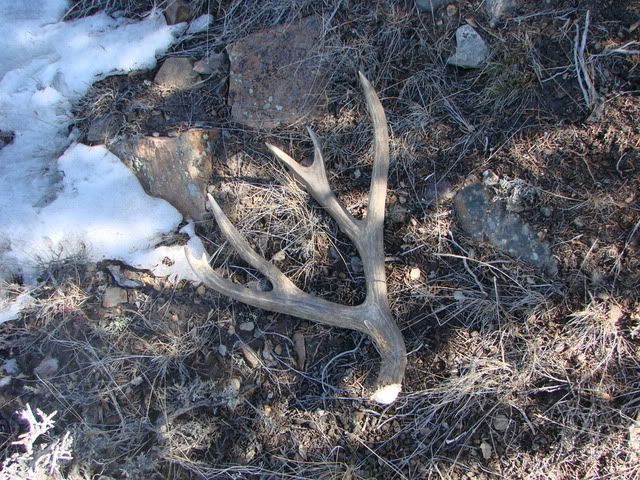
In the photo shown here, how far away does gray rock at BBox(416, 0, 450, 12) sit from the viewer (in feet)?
10.2

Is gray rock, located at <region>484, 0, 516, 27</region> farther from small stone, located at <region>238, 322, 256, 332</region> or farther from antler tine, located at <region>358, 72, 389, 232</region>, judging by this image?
small stone, located at <region>238, 322, 256, 332</region>

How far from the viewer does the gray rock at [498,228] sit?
291 cm

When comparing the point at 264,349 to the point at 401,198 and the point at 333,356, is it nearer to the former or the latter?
the point at 333,356

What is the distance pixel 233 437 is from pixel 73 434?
874mm

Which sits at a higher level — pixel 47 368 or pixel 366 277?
pixel 366 277

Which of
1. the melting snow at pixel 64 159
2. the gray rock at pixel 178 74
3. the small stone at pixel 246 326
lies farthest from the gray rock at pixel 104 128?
the small stone at pixel 246 326

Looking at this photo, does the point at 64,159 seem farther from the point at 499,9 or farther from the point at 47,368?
the point at 499,9

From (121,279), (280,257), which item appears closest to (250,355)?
(280,257)

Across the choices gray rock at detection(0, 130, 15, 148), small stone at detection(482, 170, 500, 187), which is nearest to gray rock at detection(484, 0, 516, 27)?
small stone at detection(482, 170, 500, 187)

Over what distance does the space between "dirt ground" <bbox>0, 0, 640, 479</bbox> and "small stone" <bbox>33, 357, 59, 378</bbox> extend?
1 centimetres

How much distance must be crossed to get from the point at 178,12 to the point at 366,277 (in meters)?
2.04

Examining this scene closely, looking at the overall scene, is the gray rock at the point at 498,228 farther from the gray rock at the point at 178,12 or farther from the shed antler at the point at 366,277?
the gray rock at the point at 178,12

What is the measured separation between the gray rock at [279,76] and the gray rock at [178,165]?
29cm

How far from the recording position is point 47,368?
3.13 metres
